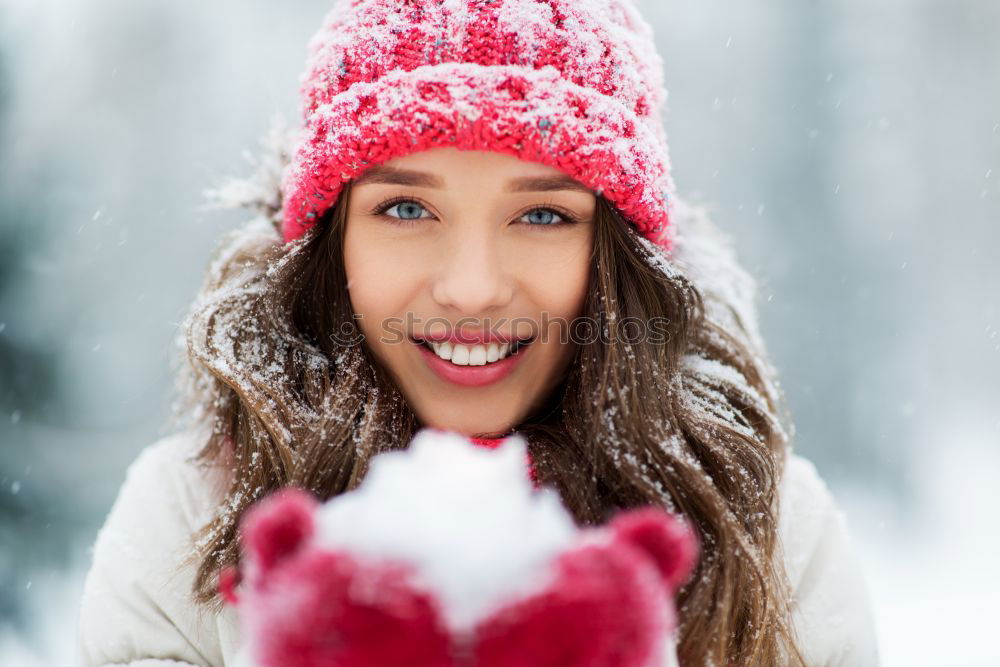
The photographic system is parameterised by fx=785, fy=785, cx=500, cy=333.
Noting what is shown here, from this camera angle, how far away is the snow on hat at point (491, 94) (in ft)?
4.38

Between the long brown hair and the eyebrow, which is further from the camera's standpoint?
the long brown hair

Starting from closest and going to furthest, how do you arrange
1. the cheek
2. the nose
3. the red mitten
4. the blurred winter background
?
1. the red mitten
2. the nose
3. the cheek
4. the blurred winter background

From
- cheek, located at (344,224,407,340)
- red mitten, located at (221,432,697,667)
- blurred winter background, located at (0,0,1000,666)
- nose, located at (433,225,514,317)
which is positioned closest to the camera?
red mitten, located at (221,432,697,667)

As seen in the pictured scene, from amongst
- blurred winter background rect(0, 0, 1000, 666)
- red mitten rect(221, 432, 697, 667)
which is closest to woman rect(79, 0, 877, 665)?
red mitten rect(221, 432, 697, 667)

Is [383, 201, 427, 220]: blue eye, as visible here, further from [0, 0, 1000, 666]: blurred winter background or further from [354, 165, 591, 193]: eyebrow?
[0, 0, 1000, 666]: blurred winter background

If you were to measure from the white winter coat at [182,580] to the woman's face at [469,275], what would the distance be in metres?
0.61

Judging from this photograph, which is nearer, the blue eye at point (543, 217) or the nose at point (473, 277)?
the nose at point (473, 277)

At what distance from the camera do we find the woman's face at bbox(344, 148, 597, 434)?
53.4 inches

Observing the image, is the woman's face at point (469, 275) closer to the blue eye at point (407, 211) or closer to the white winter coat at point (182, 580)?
the blue eye at point (407, 211)

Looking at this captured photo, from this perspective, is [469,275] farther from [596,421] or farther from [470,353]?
[596,421]

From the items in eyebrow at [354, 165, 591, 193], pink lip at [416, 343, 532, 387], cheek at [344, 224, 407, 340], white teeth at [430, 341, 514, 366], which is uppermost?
eyebrow at [354, 165, 591, 193]

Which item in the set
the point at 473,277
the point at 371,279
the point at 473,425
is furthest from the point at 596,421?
the point at 371,279

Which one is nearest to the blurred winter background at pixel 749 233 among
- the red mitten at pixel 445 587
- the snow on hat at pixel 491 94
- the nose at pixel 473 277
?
the snow on hat at pixel 491 94

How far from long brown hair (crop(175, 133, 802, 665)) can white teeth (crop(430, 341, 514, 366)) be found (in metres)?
0.17
